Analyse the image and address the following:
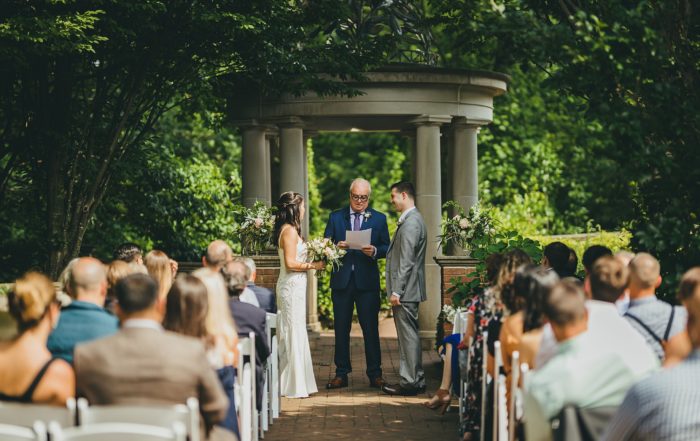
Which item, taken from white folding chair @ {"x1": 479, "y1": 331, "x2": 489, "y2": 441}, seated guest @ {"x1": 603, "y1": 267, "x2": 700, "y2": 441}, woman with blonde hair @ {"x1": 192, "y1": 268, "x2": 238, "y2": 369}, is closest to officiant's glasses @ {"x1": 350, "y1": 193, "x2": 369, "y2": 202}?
white folding chair @ {"x1": 479, "y1": 331, "x2": 489, "y2": 441}

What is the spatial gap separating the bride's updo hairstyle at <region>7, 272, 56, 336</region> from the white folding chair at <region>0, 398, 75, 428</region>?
0.48 m

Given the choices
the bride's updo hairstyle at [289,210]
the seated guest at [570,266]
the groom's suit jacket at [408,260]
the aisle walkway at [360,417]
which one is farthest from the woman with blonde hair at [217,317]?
the groom's suit jacket at [408,260]

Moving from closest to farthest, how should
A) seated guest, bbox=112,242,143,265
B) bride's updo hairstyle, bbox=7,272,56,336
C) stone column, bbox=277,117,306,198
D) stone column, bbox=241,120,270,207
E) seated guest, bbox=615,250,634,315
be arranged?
bride's updo hairstyle, bbox=7,272,56,336 → seated guest, bbox=615,250,634,315 → seated guest, bbox=112,242,143,265 → stone column, bbox=277,117,306,198 → stone column, bbox=241,120,270,207

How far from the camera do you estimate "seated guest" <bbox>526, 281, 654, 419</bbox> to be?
5414 mm

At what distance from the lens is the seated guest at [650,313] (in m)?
6.80

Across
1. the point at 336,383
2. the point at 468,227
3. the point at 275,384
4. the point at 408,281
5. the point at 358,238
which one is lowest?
the point at 336,383

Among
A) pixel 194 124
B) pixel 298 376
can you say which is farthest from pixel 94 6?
pixel 194 124

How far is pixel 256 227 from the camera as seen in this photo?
48.2 ft

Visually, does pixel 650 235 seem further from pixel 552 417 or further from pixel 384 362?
pixel 384 362

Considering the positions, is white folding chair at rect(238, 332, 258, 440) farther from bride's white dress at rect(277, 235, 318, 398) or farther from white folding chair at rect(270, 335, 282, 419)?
bride's white dress at rect(277, 235, 318, 398)

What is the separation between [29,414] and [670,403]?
10.1ft

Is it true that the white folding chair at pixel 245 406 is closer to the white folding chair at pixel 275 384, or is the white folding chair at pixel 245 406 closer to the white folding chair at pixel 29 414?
the white folding chair at pixel 275 384

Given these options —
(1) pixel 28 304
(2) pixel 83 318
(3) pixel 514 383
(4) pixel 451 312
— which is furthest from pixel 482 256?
(1) pixel 28 304

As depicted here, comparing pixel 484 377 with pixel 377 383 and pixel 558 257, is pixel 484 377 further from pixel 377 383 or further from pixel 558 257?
pixel 377 383
